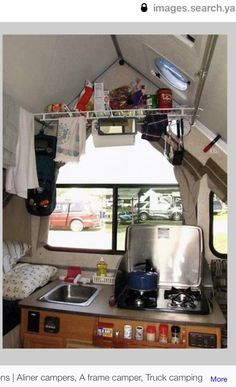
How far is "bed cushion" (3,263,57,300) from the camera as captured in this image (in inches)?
69.7

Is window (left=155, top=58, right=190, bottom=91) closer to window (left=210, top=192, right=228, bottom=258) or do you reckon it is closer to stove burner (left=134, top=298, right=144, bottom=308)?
window (left=210, top=192, right=228, bottom=258)

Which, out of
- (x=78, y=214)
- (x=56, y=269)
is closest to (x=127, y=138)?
(x=78, y=214)

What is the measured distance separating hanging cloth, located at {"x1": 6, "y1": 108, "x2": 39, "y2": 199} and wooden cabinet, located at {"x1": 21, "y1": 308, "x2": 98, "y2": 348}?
74 centimetres

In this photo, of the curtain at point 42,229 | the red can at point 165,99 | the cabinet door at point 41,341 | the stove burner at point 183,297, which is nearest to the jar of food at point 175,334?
the stove burner at point 183,297

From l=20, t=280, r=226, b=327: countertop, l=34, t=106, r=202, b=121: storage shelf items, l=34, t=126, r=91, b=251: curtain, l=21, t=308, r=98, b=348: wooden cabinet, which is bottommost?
l=21, t=308, r=98, b=348: wooden cabinet

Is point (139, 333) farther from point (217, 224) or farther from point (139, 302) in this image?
point (217, 224)

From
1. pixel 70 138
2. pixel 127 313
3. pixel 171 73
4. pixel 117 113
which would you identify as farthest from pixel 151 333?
pixel 171 73

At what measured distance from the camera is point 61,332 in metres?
1.57

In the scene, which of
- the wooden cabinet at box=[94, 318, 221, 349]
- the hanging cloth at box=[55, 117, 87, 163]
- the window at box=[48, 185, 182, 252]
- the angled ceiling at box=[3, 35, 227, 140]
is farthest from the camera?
the window at box=[48, 185, 182, 252]

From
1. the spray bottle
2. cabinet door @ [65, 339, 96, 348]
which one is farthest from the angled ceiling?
cabinet door @ [65, 339, 96, 348]

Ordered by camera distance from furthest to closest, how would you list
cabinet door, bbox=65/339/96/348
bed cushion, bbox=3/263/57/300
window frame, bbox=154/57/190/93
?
1. bed cushion, bbox=3/263/57/300
2. window frame, bbox=154/57/190/93
3. cabinet door, bbox=65/339/96/348

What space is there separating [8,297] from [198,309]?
120 cm

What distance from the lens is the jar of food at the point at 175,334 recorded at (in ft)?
4.61

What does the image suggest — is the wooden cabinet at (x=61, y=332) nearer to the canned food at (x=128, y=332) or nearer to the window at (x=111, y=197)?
the canned food at (x=128, y=332)
